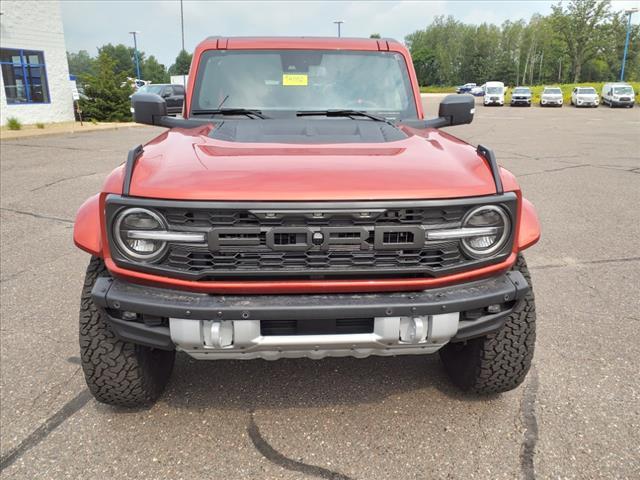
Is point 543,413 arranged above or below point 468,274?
below

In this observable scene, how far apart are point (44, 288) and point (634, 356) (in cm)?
424

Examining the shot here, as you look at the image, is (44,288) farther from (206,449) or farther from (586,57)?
(586,57)

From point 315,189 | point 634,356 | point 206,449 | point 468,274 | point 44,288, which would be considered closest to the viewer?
point 315,189

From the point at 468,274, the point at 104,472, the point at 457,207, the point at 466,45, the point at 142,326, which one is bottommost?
the point at 104,472

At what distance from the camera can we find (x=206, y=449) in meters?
2.47

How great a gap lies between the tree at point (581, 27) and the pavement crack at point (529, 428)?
268 feet

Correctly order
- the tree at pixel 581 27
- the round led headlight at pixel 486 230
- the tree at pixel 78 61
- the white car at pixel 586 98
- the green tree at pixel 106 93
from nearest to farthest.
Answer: the round led headlight at pixel 486 230, the green tree at pixel 106 93, the white car at pixel 586 98, the tree at pixel 581 27, the tree at pixel 78 61

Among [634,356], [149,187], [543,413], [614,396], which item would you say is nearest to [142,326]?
[149,187]

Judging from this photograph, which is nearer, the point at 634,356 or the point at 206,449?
the point at 206,449

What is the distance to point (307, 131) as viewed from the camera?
9.70 feet

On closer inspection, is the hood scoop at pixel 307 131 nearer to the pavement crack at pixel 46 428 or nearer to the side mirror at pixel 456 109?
the side mirror at pixel 456 109

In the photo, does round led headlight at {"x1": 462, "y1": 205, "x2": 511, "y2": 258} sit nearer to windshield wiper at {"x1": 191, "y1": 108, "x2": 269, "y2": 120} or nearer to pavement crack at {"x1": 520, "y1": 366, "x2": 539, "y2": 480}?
pavement crack at {"x1": 520, "y1": 366, "x2": 539, "y2": 480}

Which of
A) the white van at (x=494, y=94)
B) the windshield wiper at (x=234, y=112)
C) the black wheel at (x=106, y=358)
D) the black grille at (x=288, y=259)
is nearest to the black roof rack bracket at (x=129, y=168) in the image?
the black grille at (x=288, y=259)

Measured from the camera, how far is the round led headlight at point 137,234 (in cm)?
218
